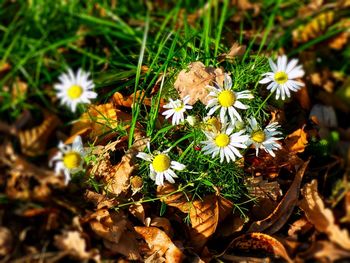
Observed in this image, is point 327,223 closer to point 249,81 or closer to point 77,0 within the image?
point 249,81

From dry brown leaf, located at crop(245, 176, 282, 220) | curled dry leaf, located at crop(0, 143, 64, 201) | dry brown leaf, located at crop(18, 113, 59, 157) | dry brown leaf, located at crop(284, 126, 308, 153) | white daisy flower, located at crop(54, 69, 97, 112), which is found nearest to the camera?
white daisy flower, located at crop(54, 69, 97, 112)

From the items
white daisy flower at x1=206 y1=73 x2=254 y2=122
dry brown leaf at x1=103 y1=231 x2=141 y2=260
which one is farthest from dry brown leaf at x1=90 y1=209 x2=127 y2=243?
white daisy flower at x1=206 y1=73 x2=254 y2=122

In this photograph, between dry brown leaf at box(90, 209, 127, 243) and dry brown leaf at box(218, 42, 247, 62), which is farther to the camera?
dry brown leaf at box(218, 42, 247, 62)

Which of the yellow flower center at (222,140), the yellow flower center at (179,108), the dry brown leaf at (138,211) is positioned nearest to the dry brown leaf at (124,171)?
the dry brown leaf at (138,211)

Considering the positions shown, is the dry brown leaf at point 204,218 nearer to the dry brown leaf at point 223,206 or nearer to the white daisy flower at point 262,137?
the dry brown leaf at point 223,206

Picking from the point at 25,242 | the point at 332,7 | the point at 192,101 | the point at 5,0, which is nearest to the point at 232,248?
the point at 192,101

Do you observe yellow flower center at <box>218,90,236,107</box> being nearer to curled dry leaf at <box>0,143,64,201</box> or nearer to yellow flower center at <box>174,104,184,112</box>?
yellow flower center at <box>174,104,184,112</box>

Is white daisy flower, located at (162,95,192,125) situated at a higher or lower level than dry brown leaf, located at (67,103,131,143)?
lower
